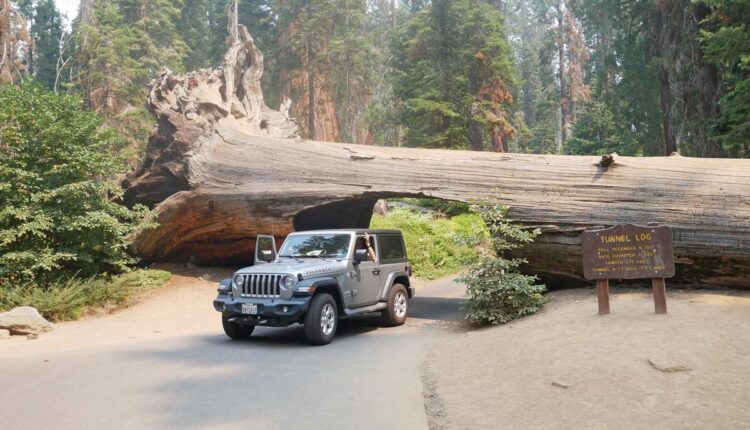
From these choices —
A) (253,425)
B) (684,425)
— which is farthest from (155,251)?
(684,425)

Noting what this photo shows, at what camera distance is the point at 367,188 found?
39.2 ft

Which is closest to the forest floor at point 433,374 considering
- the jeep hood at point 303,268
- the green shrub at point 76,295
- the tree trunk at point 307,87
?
the jeep hood at point 303,268

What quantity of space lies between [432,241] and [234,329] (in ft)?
41.0

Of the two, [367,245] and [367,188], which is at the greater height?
[367,188]

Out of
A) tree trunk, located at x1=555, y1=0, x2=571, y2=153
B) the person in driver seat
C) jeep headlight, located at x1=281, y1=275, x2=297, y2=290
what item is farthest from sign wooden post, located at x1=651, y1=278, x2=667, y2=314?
tree trunk, located at x1=555, y1=0, x2=571, y2=153

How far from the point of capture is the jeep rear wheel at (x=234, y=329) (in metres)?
8.68

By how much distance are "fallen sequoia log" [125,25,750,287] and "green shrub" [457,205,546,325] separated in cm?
Answer: 73

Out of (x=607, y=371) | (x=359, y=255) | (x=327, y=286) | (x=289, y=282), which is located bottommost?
(x=607, y=371)

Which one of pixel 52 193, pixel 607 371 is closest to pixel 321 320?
pixel 607 371

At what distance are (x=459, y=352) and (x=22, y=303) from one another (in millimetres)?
9146

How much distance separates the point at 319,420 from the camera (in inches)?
183

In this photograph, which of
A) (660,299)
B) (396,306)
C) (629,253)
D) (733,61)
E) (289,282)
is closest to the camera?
(660,299)

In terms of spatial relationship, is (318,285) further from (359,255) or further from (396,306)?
(396,306)

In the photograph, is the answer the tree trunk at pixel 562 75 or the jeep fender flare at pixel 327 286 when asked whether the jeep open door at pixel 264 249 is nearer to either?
the jeep fender flare at pixel 327 286
